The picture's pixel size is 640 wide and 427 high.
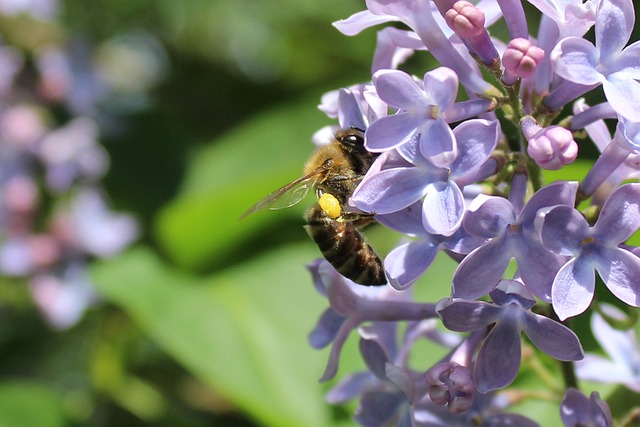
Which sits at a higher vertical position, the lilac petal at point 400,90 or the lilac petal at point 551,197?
the lilac petal at point 400,90

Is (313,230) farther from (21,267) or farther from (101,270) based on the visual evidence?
(21,267)

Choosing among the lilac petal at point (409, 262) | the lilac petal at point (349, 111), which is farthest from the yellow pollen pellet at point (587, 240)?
the lilac petal at point (349, 111)

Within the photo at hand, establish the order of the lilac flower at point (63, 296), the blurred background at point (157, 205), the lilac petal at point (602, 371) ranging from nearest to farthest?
1. the lilac petal at point (602, 371)
2. the blurred background at point (157, 205)
3. the lilac flower at point (63, 296)

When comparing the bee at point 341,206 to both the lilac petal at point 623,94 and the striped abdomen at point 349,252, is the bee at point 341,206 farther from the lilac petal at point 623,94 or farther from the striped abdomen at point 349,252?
the lilac petal at point 623,94

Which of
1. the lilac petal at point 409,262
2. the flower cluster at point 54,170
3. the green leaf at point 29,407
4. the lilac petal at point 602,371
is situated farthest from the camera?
the flower cluster at point 54,170

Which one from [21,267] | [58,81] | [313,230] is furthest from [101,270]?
[313,230]

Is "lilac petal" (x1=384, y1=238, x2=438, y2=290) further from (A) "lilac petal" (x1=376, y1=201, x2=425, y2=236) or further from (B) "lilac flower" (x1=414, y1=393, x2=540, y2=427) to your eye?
(B) "lilac flower" (x1=414, y1=393, x2=540, y2=427)

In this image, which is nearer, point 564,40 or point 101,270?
point 564,40
